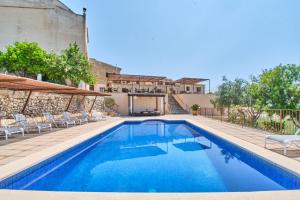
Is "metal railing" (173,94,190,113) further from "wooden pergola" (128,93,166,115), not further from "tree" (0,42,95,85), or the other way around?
"tree" (0,42,95,85)

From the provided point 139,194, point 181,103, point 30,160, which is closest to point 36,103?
point 30,160

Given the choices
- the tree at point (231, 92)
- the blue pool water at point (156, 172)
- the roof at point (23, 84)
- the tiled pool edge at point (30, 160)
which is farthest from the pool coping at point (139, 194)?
the tree at point (231, 92)

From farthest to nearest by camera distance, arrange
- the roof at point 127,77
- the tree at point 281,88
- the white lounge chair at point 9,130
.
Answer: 1. the roof at point 127,77
2. the tree at point 281,88
3. the white lounge chair at point 9,130

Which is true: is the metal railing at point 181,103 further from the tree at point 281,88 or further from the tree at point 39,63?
the tree at point 281,88

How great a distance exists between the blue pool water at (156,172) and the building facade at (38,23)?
18.2m

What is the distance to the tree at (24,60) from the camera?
55.1 ft

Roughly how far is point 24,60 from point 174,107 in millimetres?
16821

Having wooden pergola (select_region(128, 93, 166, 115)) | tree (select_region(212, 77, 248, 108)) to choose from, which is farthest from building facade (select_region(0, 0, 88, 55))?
tree (select_region(212, 77, 248, 108))

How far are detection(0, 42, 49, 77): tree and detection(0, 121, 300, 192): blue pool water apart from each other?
1169 centimetres

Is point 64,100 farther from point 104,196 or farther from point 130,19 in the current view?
point 104,196

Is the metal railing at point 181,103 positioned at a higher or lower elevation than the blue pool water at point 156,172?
higher

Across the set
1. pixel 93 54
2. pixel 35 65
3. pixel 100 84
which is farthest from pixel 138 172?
pixel 93 54

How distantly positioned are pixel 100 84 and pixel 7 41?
1108cm

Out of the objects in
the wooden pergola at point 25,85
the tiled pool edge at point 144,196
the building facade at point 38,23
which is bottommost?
the tiled pool edge at point 144,196
